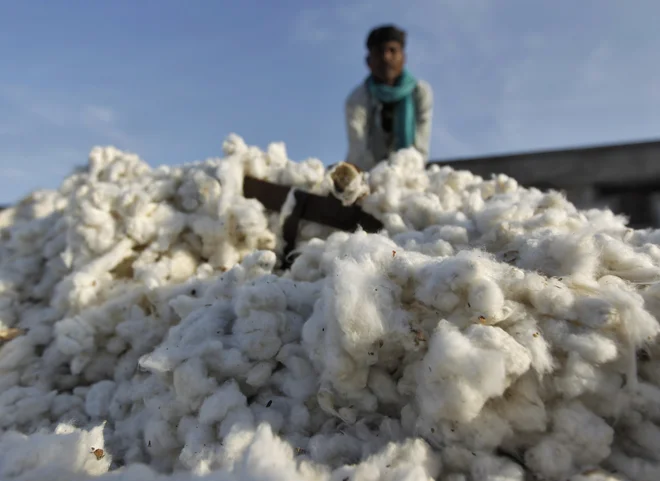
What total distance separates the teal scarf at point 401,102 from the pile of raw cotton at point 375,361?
3.49 feet

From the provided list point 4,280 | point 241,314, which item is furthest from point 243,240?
point 4,280

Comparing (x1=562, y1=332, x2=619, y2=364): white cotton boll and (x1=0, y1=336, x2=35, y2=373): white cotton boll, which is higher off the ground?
(x1=562, y1=332, x2=619, y2=364): white cotton boll

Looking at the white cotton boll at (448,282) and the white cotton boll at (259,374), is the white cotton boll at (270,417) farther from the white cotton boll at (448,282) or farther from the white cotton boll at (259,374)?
the white cotton boll at (448,282)

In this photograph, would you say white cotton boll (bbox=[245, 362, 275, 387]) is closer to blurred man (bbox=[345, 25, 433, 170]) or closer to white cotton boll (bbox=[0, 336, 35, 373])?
white cotton boll (bbox=[0, 336, 35, 373])

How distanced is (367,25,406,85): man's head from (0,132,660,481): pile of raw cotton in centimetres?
120

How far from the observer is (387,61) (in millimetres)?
1979

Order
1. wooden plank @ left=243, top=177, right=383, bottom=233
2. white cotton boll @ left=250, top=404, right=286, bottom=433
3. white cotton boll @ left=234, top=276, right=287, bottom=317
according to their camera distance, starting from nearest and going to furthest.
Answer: white cotton boll @ left=250, top=404, right=286, bottom=433 < white cotton boll @ left=234, top=276, right=287, bottom=317 < wooden plank @ left=243, top=177, right=383, bottom=233

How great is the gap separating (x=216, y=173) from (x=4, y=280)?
0.47 meters

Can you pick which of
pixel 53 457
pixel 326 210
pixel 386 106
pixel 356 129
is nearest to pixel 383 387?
pixel 53 457

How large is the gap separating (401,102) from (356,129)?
20 centimetres

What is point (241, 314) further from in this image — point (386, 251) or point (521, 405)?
point (521, 405)

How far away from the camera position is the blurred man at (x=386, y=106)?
1.96m

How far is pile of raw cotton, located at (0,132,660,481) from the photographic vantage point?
1.61 ft

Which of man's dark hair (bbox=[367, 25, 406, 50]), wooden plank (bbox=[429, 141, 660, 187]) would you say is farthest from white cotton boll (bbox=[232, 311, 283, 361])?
man's dark hair (bbox=[367, 25, 406, 50])
